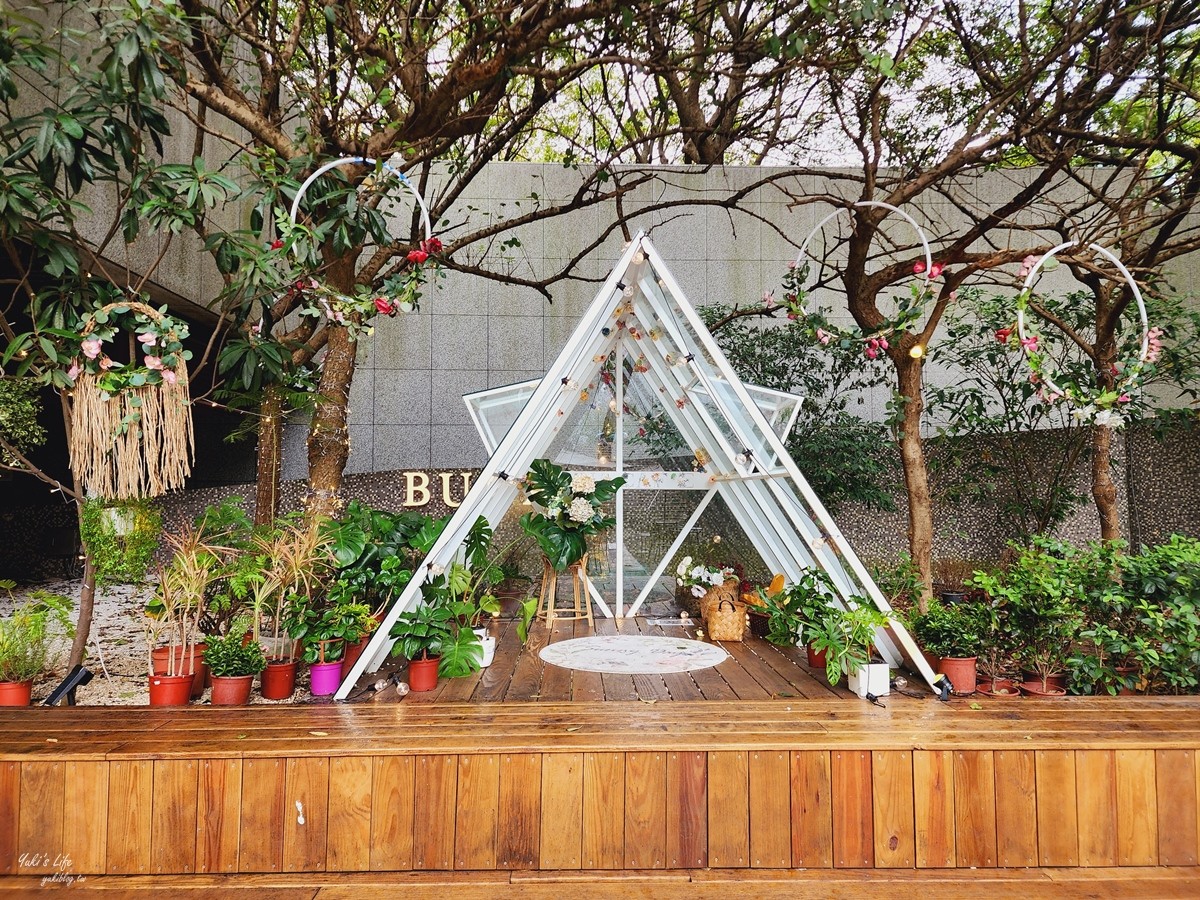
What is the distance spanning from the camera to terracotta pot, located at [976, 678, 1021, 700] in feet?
10.3

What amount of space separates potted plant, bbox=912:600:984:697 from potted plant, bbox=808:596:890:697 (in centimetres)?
38

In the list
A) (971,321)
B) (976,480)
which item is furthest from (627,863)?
(971,321)

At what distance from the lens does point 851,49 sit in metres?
4.55

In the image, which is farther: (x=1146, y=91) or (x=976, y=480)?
(x=976, y=480)

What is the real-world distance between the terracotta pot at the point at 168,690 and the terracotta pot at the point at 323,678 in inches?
21.9

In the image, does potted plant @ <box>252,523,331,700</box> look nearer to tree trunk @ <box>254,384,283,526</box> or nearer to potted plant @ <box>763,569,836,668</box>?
tree trunk @ <box>254,384,283,526</box>

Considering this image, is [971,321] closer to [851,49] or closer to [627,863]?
[851,49]

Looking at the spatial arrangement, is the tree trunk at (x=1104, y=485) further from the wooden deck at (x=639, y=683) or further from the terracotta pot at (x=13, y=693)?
the terracotta pot at (x=13, y=693)

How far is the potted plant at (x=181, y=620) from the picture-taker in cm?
304

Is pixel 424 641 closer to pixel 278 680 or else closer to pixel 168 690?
pixel 278 680

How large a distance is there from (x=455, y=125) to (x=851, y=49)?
110 inches

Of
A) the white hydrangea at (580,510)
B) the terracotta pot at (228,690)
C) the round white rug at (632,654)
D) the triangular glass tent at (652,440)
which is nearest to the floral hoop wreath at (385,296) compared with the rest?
the triangular glass tent at (652,440)

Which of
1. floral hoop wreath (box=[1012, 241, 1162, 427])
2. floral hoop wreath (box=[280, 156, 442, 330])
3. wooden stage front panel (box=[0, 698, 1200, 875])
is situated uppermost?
floral hoop wreath (box=[280, 156, 442, 330])

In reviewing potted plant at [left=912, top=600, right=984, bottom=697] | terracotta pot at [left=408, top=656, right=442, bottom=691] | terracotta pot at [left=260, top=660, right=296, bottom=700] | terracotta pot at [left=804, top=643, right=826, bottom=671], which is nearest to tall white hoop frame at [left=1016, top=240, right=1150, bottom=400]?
potted plant at [left=912, top=600, right=984, bottom=697]
